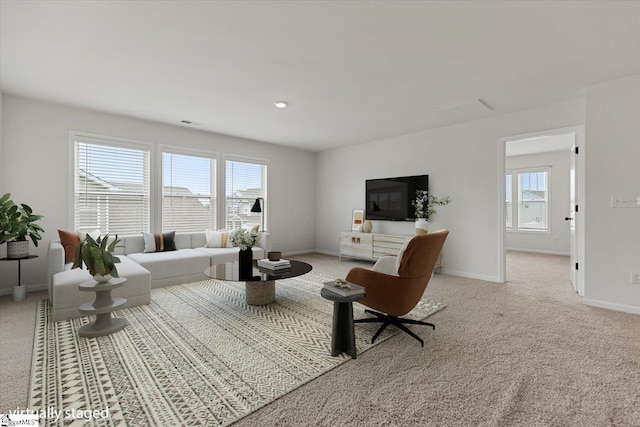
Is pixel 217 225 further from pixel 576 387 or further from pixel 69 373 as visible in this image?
pixel 576 387

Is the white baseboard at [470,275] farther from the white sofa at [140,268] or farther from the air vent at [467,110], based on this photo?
the white sofa at [140,268]

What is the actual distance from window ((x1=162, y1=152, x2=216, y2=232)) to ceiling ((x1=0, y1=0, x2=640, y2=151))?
3.89 feet

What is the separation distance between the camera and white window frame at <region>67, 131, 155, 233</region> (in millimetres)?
4391

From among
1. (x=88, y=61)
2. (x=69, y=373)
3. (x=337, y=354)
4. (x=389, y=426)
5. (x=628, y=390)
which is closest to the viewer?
(x=389, y=426)

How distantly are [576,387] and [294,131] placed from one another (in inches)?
201

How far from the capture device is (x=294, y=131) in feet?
18.7

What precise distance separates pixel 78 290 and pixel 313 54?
331 cm

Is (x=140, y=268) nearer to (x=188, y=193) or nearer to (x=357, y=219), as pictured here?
(x=188, y=193)

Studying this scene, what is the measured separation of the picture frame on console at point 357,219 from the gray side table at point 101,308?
4.67m

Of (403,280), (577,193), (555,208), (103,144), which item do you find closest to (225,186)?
(103,144)

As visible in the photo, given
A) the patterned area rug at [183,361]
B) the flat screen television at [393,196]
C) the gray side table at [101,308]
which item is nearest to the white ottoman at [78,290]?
the patterned area rug at [183,361]

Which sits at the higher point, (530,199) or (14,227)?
(530,199)

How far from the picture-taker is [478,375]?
2053 millimetres

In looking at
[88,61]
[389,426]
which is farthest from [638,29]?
[88,61]
